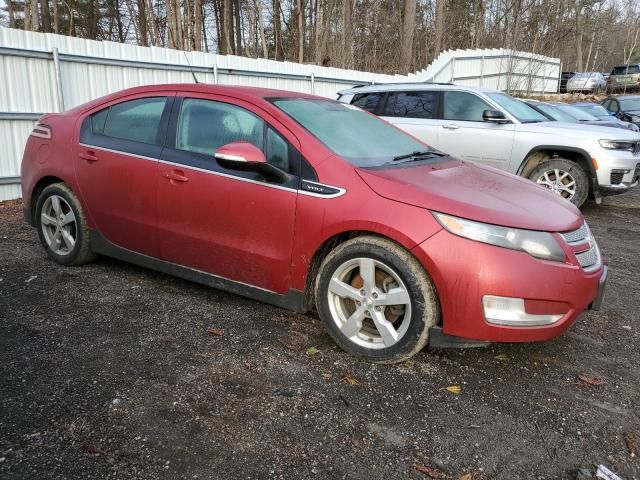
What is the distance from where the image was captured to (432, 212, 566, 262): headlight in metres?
2.72

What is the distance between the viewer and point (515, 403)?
8.75ft

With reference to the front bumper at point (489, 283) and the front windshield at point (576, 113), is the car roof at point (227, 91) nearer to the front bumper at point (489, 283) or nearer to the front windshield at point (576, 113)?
the front bumper at point (489, 283)

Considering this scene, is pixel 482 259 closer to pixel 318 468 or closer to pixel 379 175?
pixel 379 175

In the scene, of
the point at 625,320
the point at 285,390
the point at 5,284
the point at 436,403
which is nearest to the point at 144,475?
the point at 285,390

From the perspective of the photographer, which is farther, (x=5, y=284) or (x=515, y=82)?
(x=515, y=82)

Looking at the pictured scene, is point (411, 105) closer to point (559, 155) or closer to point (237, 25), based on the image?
point (559, 155)

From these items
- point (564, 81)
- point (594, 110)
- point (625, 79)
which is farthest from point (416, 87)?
point (625, 79)

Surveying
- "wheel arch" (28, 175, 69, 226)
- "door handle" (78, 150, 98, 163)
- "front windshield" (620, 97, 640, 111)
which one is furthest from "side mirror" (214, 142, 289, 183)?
"front windshield" (620, 97, 640, 111)

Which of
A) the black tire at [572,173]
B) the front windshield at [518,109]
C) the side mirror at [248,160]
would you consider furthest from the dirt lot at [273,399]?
the front windshield at [518,109]

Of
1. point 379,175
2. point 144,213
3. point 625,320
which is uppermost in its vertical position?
point 379,175

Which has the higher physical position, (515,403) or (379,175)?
(379,175)

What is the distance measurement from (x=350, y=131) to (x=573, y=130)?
4985mm

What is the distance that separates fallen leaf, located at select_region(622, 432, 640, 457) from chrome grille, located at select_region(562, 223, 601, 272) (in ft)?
2.89

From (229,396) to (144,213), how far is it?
1.78m
